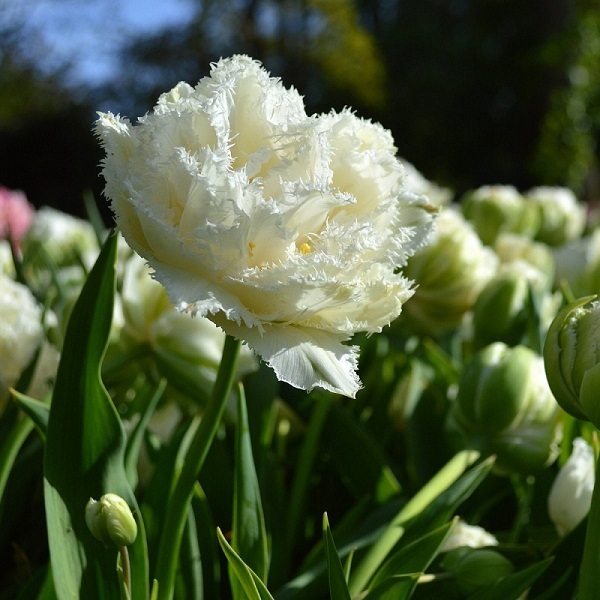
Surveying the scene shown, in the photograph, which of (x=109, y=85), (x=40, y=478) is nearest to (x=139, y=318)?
(x=40, y=478)

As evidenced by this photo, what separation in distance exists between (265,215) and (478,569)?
210 mm

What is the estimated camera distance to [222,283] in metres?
0.29

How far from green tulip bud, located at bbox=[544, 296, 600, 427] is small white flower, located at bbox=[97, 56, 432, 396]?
66 millimetres

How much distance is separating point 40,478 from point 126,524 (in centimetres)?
23

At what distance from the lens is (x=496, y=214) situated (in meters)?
1.05

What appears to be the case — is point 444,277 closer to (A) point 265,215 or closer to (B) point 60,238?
(A) point 265,215

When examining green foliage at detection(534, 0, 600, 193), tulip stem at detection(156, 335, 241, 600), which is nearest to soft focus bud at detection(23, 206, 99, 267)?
tulip stem at detection(156, 335, 241, 600)

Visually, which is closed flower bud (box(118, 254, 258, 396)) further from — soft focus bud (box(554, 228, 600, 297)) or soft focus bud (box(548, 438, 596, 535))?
soft focus bud (box(554, 228, 600, 297))

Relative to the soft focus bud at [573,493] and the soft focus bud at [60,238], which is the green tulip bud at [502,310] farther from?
the soft focus bud at [60,238]

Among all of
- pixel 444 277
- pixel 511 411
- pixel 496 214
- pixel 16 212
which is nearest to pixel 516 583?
pixel 511 411

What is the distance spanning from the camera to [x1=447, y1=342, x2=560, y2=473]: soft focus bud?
1.59 ft

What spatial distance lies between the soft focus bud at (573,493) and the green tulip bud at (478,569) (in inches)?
2.0

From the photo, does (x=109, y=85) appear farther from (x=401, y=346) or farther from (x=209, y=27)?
(x=401, y=346)

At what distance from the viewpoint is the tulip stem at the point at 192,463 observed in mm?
326
